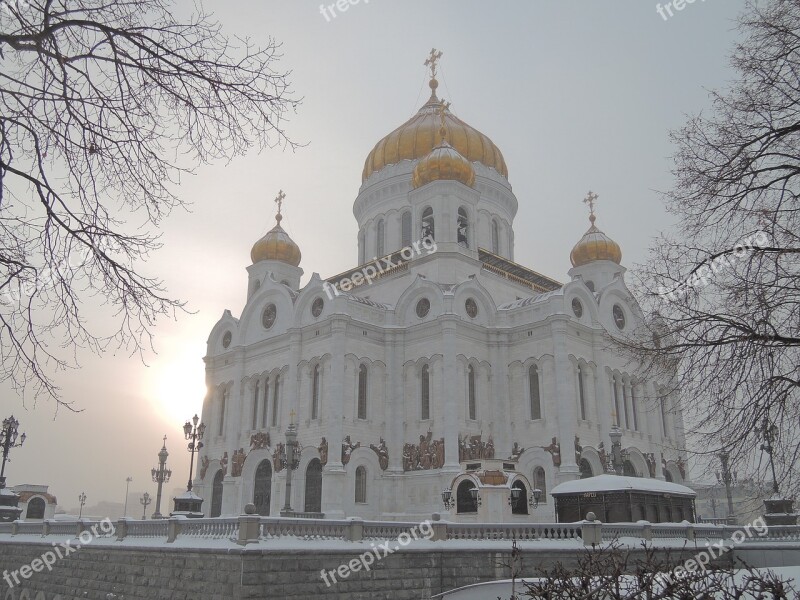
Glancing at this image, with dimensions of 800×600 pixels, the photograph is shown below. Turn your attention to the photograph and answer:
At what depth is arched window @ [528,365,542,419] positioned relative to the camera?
31.4 metres

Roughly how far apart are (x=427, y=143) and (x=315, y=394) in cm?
1699

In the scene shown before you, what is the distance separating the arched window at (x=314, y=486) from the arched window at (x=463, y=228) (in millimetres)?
13757

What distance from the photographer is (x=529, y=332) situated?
32.6 meters

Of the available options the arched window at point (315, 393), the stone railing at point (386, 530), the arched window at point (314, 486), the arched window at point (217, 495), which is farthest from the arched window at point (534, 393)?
the arched window at point (217, 495)

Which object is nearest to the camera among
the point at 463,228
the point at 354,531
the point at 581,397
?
the point at 354,531

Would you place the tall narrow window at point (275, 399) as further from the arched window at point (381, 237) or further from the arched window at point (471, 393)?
the arched window at point (381, 237)

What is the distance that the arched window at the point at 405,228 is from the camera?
→ 1543 inches

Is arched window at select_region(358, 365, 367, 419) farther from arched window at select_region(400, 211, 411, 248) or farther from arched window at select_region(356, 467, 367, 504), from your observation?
arched window at select_region(400, 211, 411, 248)

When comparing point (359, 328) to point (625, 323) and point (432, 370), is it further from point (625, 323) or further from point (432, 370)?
point (625, 323)

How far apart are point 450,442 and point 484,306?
290 inches

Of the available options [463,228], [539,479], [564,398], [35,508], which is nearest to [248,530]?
[539,479]

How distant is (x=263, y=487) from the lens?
33.1 m

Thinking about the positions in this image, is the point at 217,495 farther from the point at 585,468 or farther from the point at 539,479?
the point at 585,468

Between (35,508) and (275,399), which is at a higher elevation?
(275,399)
